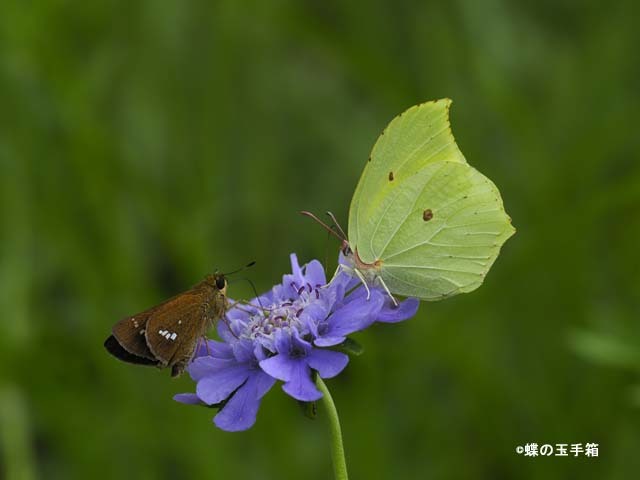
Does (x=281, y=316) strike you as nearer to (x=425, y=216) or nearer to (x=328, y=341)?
(x=328, y=341)

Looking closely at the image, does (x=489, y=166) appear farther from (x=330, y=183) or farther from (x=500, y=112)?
(x=330, y=183)

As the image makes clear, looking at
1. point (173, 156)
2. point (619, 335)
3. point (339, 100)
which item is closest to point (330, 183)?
point (339, 100)

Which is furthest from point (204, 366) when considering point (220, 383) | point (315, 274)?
point (315, 274)

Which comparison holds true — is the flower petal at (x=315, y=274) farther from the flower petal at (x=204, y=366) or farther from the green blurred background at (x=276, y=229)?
the green blurred background at (x=276, y=229)

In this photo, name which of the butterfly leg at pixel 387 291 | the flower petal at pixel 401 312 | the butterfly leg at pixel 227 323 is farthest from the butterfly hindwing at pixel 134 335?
the butterfly leg at pixel 387 291

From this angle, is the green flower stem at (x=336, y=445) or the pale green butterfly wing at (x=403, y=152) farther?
the pale green butterfly wing at (x=403, y=152)

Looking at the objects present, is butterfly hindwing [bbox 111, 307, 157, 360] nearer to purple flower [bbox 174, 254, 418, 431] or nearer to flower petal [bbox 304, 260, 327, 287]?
purple flower [bbox 174, 254, 418, 431]
